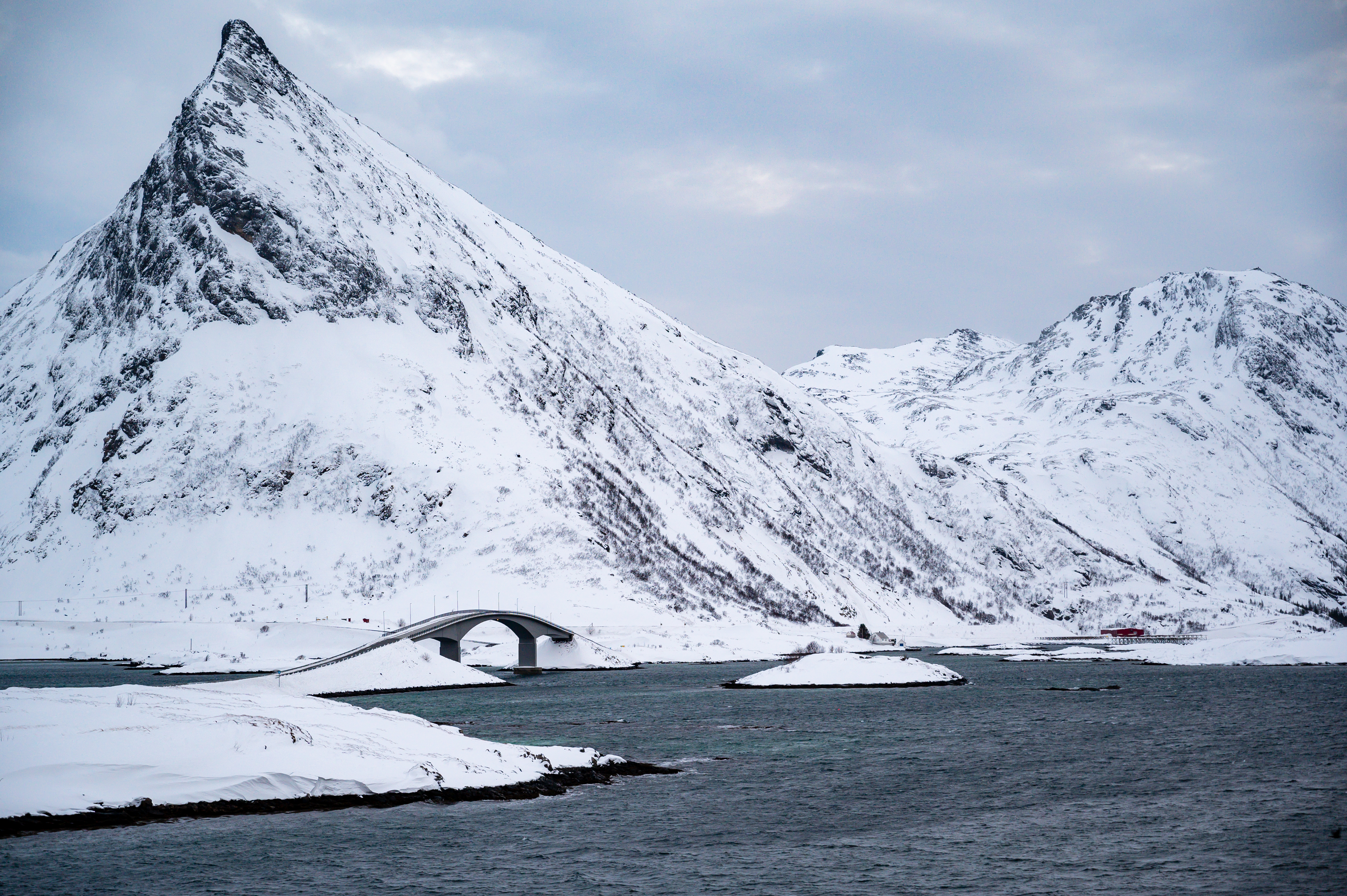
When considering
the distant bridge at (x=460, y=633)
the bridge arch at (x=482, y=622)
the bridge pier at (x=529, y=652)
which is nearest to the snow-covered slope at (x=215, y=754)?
the distant bridge at (x=460, y=633)

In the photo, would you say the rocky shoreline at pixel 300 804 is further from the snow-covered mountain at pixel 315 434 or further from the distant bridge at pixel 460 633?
the snow-covered mountain at pixel 315 434

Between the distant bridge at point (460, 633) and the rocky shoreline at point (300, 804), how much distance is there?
46653mm

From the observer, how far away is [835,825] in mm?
36906

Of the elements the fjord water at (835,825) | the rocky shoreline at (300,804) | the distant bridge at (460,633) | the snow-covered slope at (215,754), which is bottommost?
the fjord water at (835,825)

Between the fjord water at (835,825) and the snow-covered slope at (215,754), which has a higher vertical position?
the snow-covered slope at (215,754)

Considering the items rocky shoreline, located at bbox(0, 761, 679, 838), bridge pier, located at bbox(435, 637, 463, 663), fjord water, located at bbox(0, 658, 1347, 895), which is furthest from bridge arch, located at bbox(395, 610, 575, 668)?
rocky shoreline, located at bbox(0, 761, 679, 838)

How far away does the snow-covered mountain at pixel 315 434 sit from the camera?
460 feet

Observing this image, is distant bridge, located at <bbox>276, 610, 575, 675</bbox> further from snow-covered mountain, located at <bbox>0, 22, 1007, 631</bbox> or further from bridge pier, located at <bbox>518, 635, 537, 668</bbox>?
snow-covered mountain, located at <bbox>0, 22, 1007, 631</bbox>

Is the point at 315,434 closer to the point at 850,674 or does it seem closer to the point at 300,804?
the point at 850,674

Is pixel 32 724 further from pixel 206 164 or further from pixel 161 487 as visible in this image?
pixel 206 164

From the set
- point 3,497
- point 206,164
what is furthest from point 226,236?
point 3,497

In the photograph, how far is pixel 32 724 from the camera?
1422 inches

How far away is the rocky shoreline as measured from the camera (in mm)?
31797

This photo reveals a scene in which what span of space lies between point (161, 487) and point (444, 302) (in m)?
48.6
